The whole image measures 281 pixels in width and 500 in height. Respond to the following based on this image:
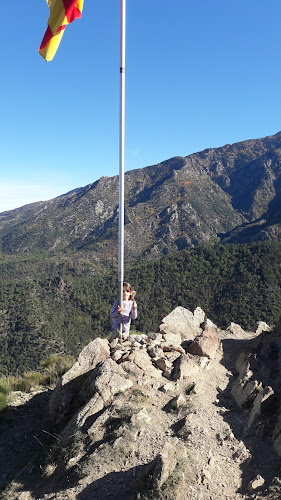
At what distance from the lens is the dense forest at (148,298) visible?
42.3 meters

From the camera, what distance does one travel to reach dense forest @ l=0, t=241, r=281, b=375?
1667 inches

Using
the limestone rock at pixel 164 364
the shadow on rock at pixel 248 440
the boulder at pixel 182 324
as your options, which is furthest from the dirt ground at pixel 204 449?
the boulder at pixel 182 324

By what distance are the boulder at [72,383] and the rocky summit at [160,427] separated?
2cm

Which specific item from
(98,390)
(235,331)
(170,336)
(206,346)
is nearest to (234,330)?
(235,331)

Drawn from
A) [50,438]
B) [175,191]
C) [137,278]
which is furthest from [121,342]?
[175,191]

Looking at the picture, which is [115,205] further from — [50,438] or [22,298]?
[50,438]

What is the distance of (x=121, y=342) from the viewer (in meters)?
8.09

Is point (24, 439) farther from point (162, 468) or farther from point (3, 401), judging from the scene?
point (162, 468)

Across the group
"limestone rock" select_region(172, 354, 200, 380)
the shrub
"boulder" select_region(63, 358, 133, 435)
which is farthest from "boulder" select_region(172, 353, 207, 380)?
the shrub

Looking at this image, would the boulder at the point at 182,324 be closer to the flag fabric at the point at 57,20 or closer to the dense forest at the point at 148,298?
the flag fabric at the point at 57,20

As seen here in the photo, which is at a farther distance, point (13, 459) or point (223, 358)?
point (223, 358)

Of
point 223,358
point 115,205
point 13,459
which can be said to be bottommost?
point 13,459

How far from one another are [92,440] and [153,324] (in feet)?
141

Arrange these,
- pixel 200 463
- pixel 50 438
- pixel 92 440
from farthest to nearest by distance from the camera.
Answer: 1. pixel 50 438
2. pixel 92 440
3. pixel 200 463
